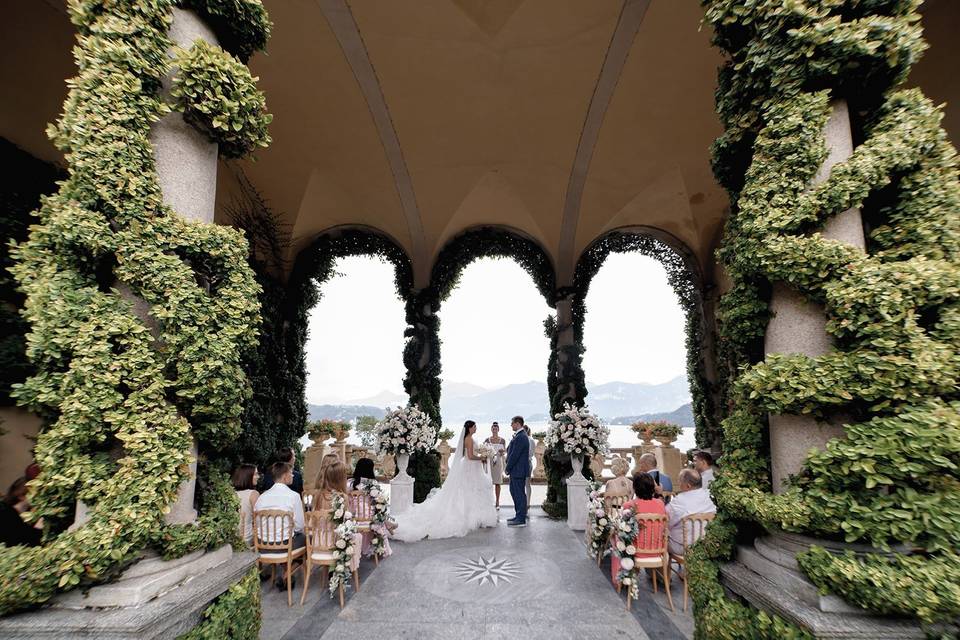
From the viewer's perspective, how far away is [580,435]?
25.8 feet

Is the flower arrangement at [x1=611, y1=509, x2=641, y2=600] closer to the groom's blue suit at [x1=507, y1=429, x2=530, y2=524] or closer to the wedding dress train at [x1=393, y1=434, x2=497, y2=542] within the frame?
the wedding dress train at [x1=393, y1=434, x2=497, y2=542]

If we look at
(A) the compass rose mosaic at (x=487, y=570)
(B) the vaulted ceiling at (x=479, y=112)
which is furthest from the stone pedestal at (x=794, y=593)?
(B) the vaulted ceiling at (x=479, y=112)

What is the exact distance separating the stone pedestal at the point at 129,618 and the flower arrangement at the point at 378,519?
9.50 feet

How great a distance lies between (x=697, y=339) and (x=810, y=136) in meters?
9.03

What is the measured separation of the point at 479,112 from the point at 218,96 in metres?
6.64

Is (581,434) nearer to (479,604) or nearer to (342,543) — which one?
(479,604)

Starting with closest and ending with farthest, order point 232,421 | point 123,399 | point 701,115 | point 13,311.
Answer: point 123,399
point 232,421
point 13,311
point 701,115

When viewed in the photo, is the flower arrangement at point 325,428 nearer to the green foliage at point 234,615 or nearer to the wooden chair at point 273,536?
the wooden chair at point 273,536

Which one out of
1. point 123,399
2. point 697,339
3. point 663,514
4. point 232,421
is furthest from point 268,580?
point 697,339

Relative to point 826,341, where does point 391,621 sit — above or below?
below

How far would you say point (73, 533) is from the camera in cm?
215

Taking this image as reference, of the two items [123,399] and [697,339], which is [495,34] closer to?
[123,399]

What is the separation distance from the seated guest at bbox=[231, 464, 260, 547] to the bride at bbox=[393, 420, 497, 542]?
2.54m

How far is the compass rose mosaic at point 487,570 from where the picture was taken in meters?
5.03
